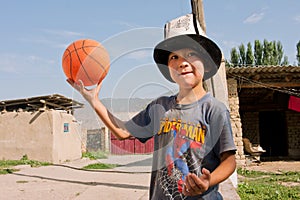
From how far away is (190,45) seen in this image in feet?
5.13

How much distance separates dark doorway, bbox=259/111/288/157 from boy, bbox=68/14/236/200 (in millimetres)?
13911

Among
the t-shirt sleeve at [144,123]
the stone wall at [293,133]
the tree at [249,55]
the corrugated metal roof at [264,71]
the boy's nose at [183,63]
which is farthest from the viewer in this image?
the tree at [249,55]

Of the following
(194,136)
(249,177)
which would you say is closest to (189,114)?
(194,136)

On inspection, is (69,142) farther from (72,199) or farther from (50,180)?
(72,199)

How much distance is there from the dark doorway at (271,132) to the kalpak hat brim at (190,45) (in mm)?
13835

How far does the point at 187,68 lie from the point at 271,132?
14.4m

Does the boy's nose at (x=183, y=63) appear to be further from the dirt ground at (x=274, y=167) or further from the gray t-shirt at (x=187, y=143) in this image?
the dirt ground at (x=274, y=167)

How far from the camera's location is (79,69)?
1.73 meters

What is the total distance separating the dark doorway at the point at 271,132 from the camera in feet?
48.2

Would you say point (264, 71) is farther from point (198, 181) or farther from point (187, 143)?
point (198, 181)

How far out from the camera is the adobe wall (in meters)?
12.4

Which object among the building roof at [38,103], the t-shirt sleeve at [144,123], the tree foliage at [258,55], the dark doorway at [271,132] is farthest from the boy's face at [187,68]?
the tree foliage at [258,55]

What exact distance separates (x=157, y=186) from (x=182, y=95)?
1.41 ft

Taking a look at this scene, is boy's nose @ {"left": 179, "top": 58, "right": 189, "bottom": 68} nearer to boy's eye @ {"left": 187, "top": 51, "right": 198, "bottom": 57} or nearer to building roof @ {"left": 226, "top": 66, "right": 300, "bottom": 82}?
boy's eye @ {"left": 187, "top": 51, "right": 198, "bottom": 57}
